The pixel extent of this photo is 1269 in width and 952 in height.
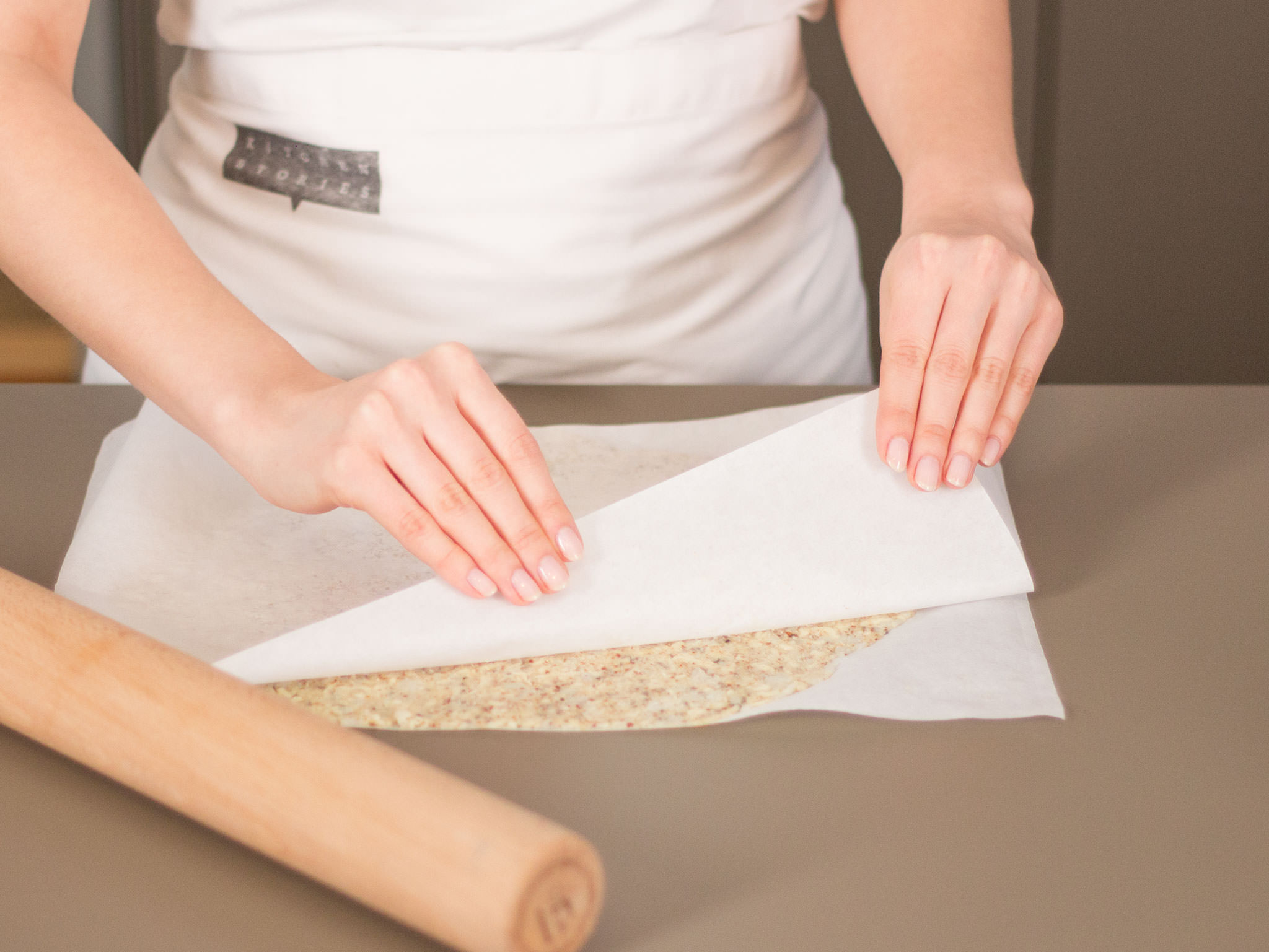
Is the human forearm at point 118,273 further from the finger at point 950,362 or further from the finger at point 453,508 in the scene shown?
the finger at point 950,362

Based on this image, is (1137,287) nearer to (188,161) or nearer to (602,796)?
(188,161)

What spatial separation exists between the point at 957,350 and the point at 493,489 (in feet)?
1.01

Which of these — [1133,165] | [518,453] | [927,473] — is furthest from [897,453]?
[1133,165]

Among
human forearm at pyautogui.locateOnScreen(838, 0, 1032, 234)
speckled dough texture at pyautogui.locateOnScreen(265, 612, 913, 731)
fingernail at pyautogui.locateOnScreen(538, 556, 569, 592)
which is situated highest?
human forearm at pyautogui.locateOnScreen(838, 0, 1032, 234)

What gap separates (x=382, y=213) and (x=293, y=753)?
0.67 m

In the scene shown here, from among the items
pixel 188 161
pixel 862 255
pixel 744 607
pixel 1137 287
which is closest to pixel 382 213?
pixel 188 161

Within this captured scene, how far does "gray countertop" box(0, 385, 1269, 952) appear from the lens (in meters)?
0.45

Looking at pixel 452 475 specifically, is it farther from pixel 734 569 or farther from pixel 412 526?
pixel 734 569

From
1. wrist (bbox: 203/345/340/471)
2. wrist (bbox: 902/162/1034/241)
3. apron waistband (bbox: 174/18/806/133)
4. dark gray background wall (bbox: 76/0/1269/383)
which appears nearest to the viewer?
wrist (bbox: 203/345/340/471)

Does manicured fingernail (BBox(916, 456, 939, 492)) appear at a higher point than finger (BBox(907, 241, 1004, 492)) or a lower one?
lower

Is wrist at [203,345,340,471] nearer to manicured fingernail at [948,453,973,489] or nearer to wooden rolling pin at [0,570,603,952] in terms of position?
wooden rolling pin at [0,570,603,952]

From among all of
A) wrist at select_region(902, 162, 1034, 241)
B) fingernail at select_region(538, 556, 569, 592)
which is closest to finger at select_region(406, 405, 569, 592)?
fingernail at select_region(538, 556, 569, 592)

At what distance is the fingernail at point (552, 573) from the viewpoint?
0.66 meters

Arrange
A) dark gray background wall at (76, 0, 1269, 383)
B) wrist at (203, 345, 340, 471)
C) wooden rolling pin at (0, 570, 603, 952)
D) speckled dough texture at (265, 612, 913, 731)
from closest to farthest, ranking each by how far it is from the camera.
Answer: wooden rolling pin at (0, 570, 603, 952) < speckled dough texture at (265, 612, 913, 731) < wrist at (203, 345, 340, 471) < dark gray background wall at (76, 0, 1269, 383)
